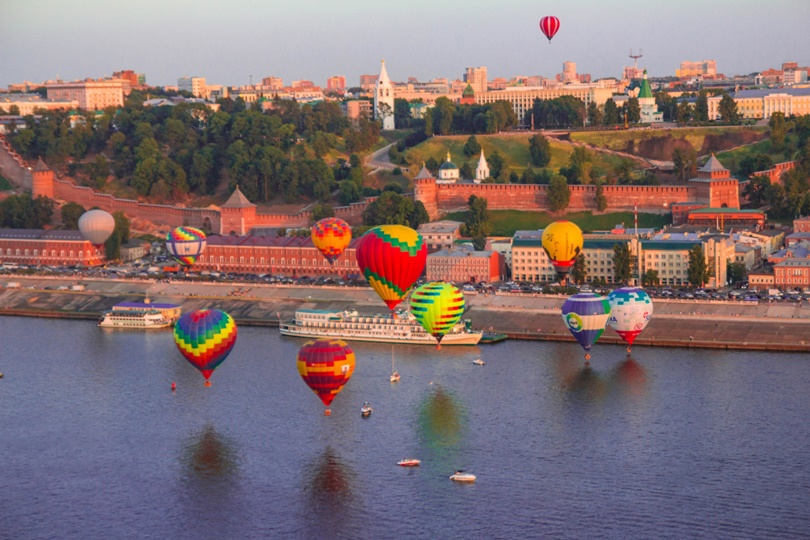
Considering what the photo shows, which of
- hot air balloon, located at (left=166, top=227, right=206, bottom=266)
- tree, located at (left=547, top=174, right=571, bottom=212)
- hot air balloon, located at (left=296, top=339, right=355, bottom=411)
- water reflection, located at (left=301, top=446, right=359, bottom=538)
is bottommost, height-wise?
water reflection, located at (left=301, top=446, right=359, bottom=538)

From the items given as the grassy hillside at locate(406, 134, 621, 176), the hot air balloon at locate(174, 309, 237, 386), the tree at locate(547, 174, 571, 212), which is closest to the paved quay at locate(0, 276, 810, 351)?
the hot air balloon at locate(174, 309, 237, 386)

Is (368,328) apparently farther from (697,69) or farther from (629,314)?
(697,69)

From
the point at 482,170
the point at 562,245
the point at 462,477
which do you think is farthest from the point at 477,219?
the point at 462,477

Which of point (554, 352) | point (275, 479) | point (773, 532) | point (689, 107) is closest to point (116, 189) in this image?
point (689, 107)

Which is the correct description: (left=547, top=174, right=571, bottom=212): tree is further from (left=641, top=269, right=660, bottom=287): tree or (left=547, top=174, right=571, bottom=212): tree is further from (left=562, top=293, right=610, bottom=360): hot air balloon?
(left=562, top=293, right=610, bottom=360): hot air balloon

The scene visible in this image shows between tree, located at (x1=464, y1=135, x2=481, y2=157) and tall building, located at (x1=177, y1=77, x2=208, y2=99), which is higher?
tall building, located at (x1=177, y1=77, x2=208, y2=99)

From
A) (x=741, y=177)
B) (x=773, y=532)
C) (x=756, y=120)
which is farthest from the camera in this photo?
(x=756, y=120)

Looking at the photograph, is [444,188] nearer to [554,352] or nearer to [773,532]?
[554,352]

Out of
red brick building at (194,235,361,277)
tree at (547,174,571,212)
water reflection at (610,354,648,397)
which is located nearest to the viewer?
water reflection at (610,354,648,397)
